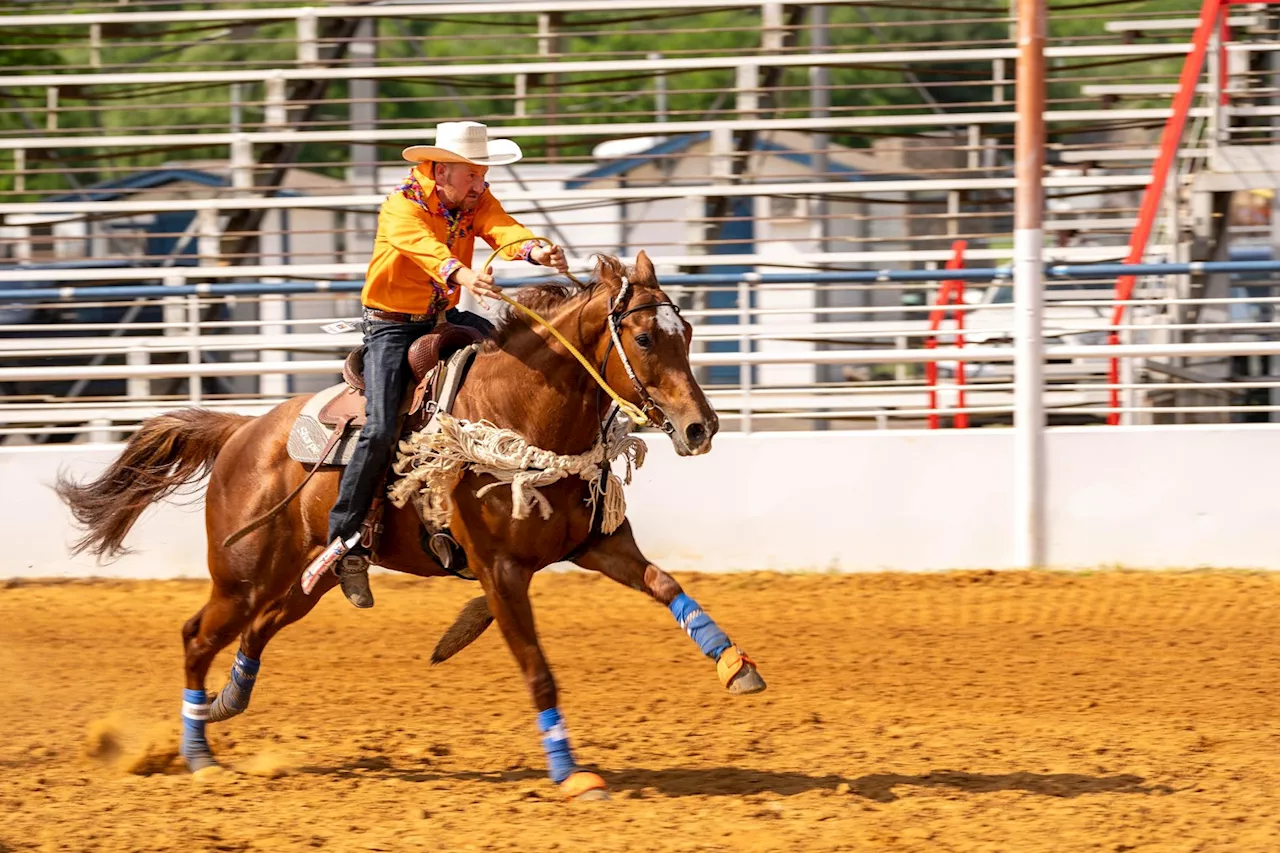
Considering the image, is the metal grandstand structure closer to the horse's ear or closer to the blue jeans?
the blue jeans

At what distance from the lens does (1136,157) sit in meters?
13.6

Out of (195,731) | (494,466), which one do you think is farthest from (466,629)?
(195,731)

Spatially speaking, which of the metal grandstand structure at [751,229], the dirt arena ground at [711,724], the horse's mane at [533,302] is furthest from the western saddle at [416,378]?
the metal grandstand structure at [751,229]

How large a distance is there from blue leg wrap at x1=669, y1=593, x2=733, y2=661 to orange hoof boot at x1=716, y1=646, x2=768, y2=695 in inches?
2.2

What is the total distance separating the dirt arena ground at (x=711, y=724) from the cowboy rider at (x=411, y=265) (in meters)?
0.98

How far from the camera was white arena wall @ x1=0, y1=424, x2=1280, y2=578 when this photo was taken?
8.90 m

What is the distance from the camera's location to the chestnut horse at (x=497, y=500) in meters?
4.81

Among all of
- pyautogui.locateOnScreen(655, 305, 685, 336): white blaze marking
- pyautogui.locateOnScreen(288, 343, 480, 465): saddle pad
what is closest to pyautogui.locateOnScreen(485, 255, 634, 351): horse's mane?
pyautogui.locateOnScreen(288, 343, 480, 465): saddle pad

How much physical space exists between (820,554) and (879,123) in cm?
522

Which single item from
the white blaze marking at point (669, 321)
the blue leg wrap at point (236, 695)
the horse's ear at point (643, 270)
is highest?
the horse's ear at point (643, 270)

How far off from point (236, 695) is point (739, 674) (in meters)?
2.14

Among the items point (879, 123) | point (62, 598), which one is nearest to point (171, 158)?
point (879, 123)

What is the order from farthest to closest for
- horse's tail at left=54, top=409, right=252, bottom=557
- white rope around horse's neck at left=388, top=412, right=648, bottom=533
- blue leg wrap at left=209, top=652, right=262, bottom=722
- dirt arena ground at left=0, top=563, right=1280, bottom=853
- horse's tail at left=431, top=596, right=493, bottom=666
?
horse's tail at left=54, top=409, right=252, bottom=557 → blue leg wrap at left=209, top=652, right=262, bottom=722 → horse's tail at left=431, top=596, right=493, bottom=666 → white rope around horse's neck at left=388, top=412, right=648, bottom=533 → dirt arena ground at left=0, top=563, right=1280, bottom=853

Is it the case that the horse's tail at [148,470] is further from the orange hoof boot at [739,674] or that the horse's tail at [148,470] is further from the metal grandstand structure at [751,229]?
the orange hoof boot at [739,674]
